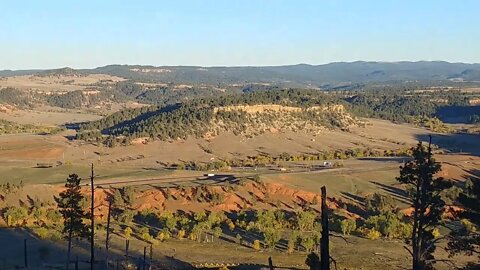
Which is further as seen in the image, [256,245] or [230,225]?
[230,225]

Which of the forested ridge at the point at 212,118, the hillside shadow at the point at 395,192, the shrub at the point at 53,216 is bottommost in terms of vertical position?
the shrub at the point at 53,216

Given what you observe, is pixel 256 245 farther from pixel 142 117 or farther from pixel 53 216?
pixel 142 117

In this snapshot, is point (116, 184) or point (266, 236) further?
point (116, 184)

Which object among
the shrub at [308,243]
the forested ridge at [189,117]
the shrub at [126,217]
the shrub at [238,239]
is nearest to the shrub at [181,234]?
the shrub at [238,239]

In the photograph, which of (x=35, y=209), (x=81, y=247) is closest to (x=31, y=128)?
(x=35, y=209)

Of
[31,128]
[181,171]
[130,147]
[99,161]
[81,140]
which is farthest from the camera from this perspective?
[31,128]

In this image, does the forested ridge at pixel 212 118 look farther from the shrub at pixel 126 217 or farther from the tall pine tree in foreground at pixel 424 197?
the tall pine tree in foreground at pixel 424 197

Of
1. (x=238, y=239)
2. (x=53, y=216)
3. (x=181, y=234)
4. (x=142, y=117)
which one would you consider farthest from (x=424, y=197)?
(x=142, y=117)

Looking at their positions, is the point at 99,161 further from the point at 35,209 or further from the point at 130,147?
the point at 35,209
